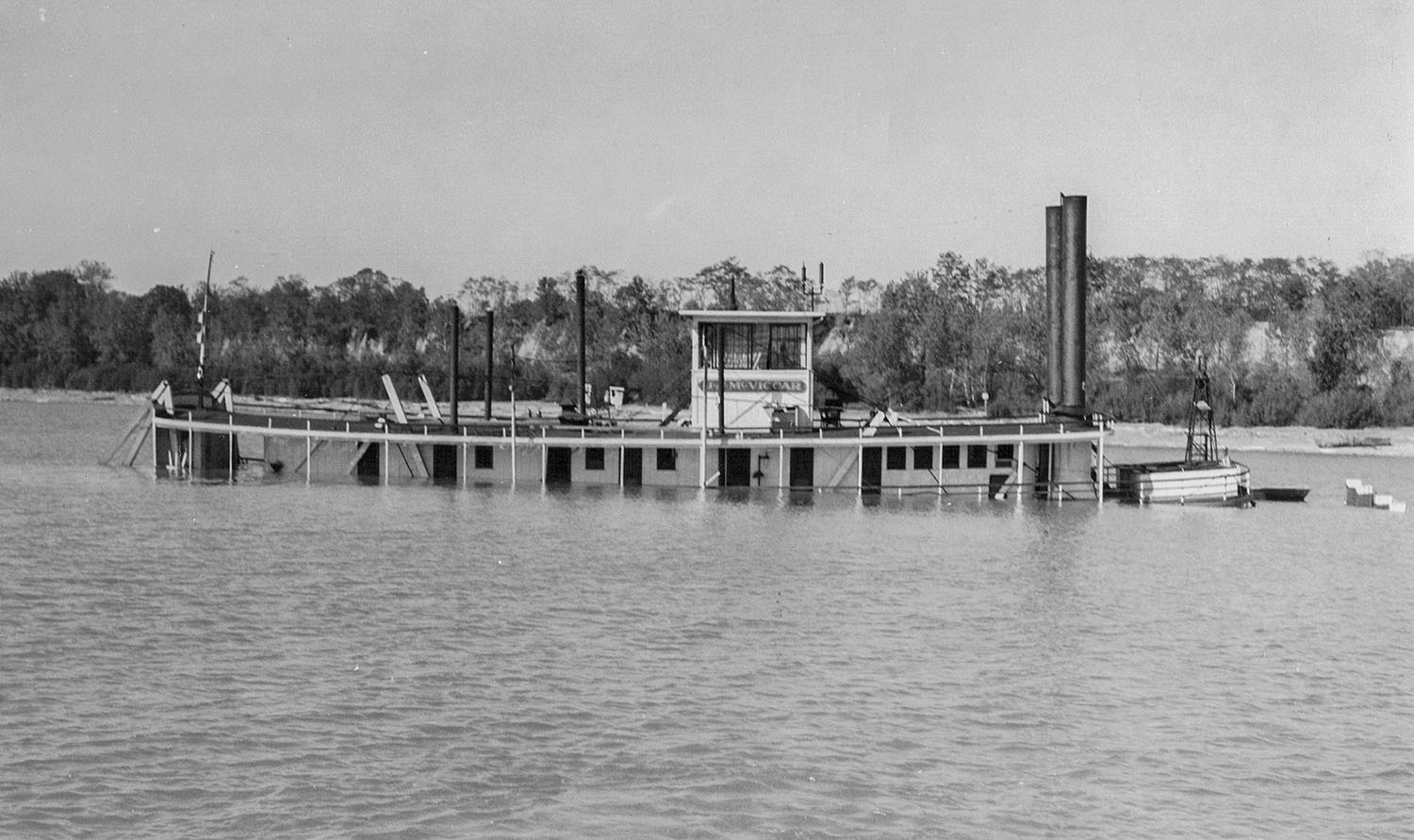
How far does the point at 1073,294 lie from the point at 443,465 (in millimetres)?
19013

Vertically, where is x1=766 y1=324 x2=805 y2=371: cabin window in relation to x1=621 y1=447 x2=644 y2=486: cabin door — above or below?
above

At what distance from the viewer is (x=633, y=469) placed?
5012cm

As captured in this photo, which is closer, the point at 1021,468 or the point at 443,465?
the point at 1021,468

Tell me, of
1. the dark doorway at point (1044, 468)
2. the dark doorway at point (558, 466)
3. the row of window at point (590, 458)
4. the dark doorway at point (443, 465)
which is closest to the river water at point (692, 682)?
the dark doorway at point (1044, 468)

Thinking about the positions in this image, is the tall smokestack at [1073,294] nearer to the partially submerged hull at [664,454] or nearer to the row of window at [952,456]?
the partially submerged hull at [664,454]

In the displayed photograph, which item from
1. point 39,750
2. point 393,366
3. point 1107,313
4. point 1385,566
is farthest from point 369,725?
point 393,366

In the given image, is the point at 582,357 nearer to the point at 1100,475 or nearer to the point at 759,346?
the point at 759,346

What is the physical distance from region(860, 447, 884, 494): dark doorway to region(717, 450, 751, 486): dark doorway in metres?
3.25

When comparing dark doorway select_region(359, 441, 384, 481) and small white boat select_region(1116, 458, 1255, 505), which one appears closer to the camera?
small white boat select_region(1116, 458, 1255, 505)

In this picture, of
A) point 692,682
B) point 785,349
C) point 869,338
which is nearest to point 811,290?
point 785,349

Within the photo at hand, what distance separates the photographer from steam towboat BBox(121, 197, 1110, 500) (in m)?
46.8

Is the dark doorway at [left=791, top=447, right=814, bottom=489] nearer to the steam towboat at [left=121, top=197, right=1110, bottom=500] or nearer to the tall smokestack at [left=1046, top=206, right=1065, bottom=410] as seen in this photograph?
the steam towboat at [left=121, top=197, right=1110, bottom=500]

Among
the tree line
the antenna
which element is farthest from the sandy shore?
the antenna

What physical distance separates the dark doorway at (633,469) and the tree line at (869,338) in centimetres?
710
